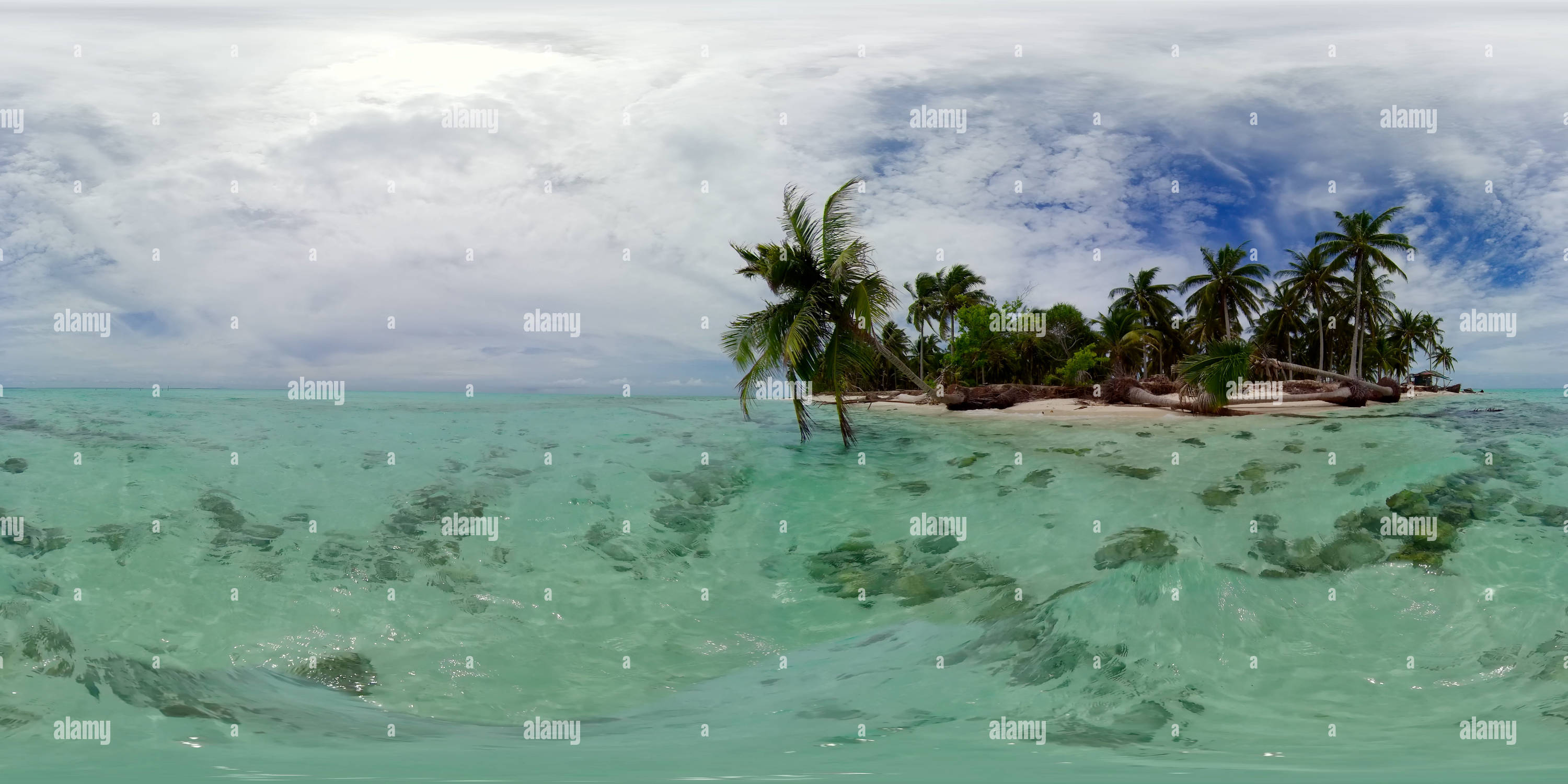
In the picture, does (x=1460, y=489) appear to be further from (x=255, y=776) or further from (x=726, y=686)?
(x=255, y=776)

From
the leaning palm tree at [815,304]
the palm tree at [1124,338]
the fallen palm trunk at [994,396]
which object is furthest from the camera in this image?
the palm tree at [1124,338]

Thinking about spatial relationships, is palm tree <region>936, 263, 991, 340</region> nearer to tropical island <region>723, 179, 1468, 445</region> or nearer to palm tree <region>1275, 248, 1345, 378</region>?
tropical island <region>723, 179, 1468, 445</region>

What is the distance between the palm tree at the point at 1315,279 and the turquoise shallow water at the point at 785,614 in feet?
110

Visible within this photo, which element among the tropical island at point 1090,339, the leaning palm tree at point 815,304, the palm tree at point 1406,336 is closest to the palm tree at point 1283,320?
the tropical island at point 1090,339

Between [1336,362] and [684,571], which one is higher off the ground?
Answer: [1336,362]

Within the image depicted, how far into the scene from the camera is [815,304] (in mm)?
21047

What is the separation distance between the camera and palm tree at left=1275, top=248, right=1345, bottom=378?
48156 millimetres

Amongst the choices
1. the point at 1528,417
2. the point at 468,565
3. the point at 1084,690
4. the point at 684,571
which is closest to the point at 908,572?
the point at 684,571

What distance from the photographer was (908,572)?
11.8 meters

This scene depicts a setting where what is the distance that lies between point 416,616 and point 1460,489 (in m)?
17.1

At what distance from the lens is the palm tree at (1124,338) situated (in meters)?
52.8

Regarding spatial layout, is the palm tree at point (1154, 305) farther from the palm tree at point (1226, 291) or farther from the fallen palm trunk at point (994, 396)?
the fallen palm trunk at point (994, 396)

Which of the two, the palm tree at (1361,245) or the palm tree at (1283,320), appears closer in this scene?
the palm tree at (1361,245)

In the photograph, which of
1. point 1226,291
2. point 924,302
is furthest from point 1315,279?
point 924,302
